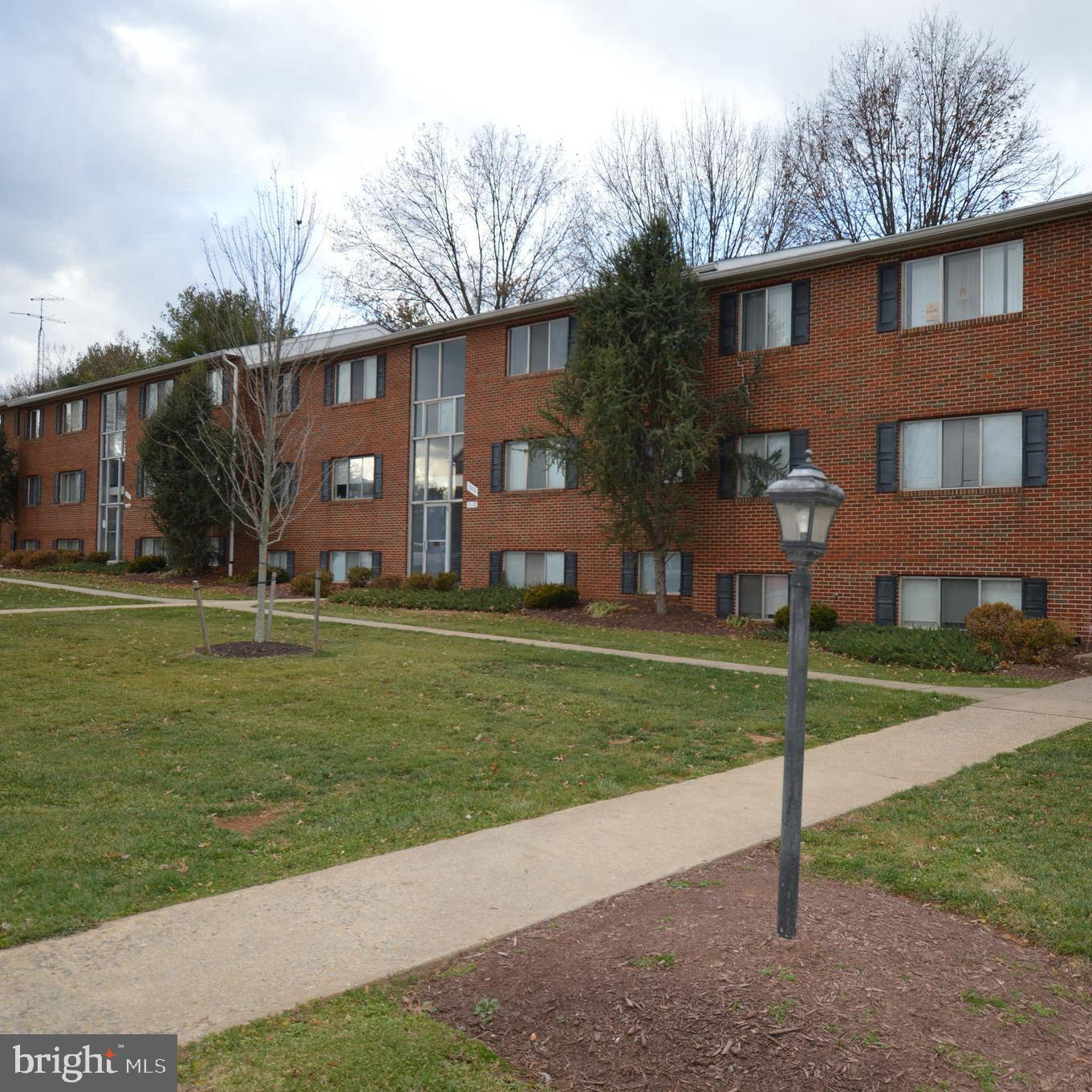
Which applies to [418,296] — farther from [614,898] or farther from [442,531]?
[614,898]

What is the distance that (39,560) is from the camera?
3603cm

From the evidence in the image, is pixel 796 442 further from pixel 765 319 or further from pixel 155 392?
pixel 155 392

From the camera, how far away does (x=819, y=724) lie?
31.7 feet

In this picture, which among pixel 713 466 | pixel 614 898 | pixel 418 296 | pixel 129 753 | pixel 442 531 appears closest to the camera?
pixel 614 898

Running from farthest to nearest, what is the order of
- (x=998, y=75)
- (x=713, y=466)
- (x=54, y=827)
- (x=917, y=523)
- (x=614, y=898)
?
(x=998, y=75)
(x=713, y=466)
(x=917, y=523)
(x=54, y=827)
(x=614, y=898)

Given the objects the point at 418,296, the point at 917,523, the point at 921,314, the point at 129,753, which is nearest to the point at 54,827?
the point at 129,753

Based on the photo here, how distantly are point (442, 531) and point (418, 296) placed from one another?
17.6 m

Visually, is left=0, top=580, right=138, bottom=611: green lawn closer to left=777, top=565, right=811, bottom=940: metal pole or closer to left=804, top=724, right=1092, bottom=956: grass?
left=804, top=724, right=1092, bottom=956: grass

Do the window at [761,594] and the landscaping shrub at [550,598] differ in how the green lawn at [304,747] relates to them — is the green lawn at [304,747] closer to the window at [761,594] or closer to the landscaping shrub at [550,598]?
the window at [761,594]

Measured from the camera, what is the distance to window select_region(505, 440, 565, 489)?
77.1 feet

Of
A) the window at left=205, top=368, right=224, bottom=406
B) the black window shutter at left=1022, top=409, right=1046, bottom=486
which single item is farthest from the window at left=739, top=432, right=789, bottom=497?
the window at left=205, top=368, right=224, bottom=406

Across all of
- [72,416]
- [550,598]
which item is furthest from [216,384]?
[550,598]

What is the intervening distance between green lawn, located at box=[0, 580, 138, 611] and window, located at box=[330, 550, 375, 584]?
25.5 feet

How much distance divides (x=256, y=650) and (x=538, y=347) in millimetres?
13026
